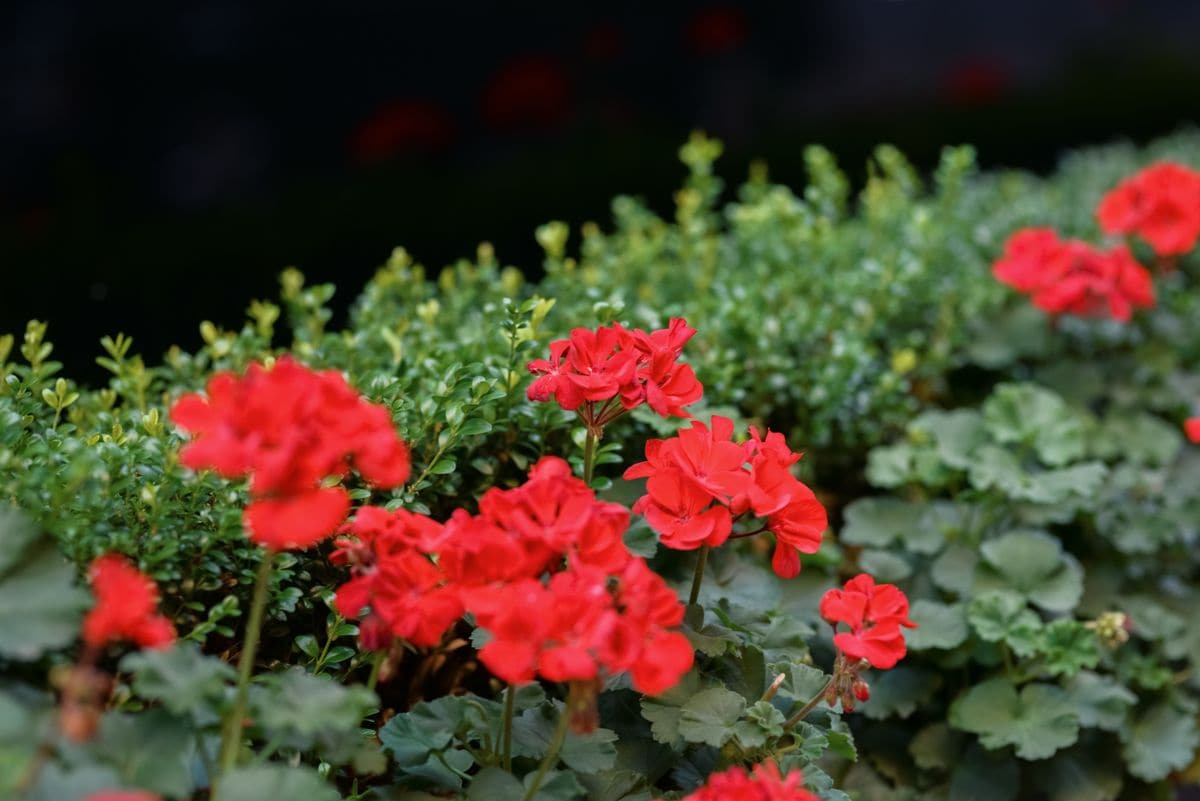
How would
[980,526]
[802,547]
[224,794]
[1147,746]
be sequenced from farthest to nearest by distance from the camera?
[980,526] → [1147,746] → [802,547] → [224,794]

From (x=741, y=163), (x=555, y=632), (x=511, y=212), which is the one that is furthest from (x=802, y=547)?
(x=741, y=163)

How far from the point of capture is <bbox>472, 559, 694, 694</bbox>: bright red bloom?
102 cm

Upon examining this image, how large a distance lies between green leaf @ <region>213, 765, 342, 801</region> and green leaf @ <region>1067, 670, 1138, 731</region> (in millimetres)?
1368

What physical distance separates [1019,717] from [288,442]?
1.38 metres

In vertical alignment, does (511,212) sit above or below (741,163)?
below

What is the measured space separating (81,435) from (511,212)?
2.60m

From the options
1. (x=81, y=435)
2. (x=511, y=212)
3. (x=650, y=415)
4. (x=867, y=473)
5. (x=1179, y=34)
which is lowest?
(x=81, y=435)

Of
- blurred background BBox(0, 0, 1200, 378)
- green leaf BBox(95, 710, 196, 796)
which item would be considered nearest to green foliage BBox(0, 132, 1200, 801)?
green leaf BBox(95, 710, 196, 796)

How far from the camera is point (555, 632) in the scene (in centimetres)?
104

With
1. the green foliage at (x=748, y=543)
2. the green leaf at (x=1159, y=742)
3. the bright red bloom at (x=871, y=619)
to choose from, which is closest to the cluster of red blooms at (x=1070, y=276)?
the green foliage at (x=748, y=543)

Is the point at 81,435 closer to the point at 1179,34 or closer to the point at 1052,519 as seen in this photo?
the point at 1052,519

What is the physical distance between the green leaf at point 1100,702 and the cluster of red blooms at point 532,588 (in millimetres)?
1081

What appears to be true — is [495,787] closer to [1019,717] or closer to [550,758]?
[550,758]

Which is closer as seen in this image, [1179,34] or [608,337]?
[608,337]
